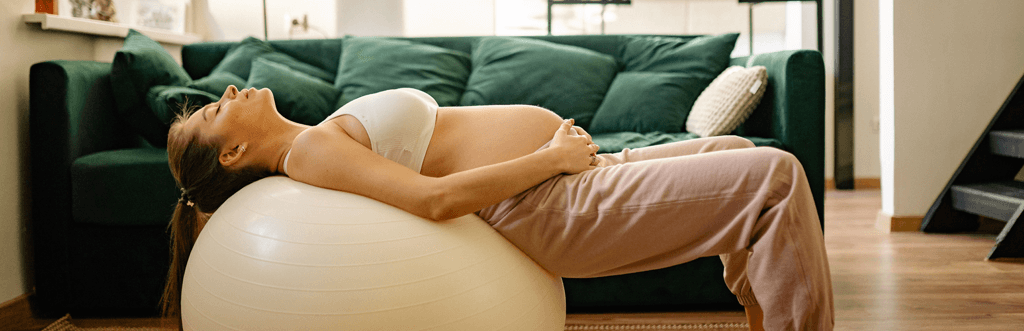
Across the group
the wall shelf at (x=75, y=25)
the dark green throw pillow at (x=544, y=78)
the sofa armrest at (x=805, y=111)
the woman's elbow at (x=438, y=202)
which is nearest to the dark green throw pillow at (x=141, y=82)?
the wall shelf at (x=75, y=25)

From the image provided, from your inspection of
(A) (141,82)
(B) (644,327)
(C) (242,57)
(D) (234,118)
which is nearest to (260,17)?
(C) (242,57)

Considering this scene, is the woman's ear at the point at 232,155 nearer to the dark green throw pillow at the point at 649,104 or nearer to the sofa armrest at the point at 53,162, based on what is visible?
the sofa armrest at the point at 53,162

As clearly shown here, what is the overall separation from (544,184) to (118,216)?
1.45m

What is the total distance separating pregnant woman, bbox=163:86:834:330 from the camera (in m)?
1.00

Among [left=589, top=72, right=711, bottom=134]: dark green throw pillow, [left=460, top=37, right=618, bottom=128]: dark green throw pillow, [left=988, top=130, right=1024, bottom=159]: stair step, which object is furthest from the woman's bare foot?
[left=988, top=130, right=1024, bottom=159]: stair step

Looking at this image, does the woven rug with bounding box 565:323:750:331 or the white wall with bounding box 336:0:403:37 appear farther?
the white wall with bounding box 336:0:403:37

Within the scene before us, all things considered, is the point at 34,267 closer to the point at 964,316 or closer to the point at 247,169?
the point at 247,169

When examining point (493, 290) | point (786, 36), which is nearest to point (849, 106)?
point (786, 36)

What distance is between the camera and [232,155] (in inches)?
49.0

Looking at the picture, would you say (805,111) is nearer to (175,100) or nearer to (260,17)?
(175,100)

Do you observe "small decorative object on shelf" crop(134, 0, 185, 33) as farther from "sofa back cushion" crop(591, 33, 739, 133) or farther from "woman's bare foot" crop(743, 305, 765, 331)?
"woman's bare foot" crop(743, 305, 765, 331)

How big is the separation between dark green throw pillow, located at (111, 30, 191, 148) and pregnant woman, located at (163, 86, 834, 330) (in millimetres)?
928

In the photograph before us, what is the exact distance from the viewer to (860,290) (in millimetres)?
2111

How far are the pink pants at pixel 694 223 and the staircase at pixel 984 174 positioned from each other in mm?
2308
